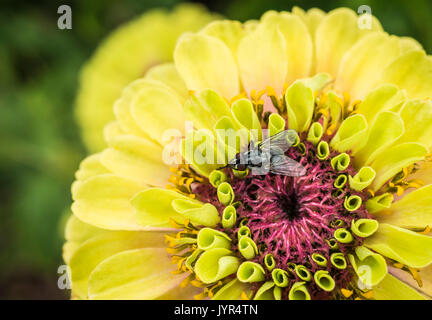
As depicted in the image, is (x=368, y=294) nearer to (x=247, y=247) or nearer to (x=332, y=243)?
(x=332, y=243)

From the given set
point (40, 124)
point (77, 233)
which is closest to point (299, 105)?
point (77, 233)

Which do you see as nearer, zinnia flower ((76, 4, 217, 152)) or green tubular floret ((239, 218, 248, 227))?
green tubular floret ((239, 218, 248, 227))

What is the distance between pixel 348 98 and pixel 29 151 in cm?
260

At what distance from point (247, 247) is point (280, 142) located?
1.33ft

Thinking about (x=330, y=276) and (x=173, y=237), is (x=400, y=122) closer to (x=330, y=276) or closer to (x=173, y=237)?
(x=330, y=276)

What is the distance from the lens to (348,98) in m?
1.88

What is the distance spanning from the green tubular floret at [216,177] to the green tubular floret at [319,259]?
0.41m

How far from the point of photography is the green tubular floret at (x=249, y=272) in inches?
63.5

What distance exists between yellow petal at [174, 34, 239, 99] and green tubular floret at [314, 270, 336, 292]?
2.60ft

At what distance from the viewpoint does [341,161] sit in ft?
5.77

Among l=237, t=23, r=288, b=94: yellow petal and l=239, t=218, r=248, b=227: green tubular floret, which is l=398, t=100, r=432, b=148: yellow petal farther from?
l=239, t=218, r=248, b=227: green tubular floret

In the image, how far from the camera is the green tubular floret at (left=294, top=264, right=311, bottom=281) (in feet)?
5.31

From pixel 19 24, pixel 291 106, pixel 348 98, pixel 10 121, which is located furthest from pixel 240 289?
pixel 19 24

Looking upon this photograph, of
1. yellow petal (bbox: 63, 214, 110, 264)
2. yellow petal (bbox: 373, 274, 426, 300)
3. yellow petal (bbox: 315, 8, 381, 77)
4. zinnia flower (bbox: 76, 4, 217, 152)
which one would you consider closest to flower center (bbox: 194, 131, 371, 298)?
yellow petal (bbox: 373, 274, 426, 300)
